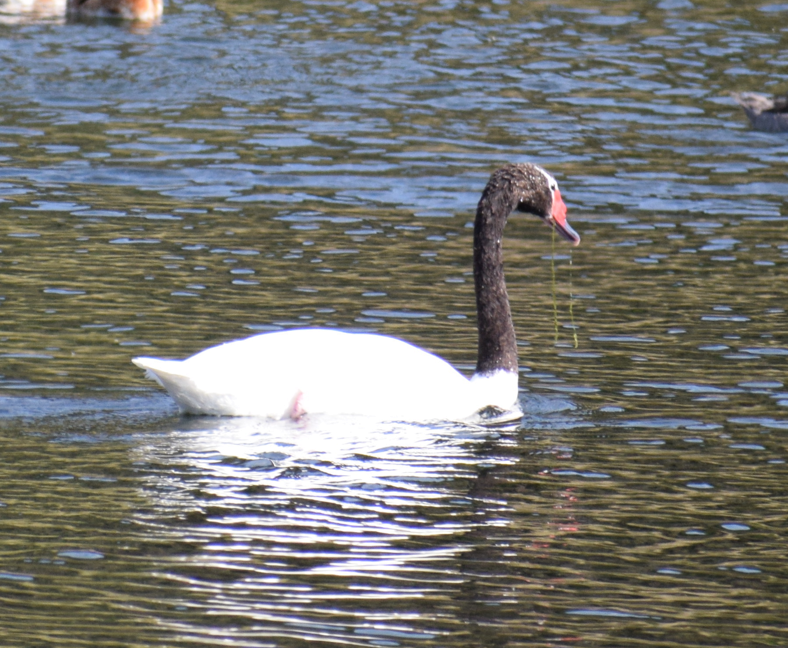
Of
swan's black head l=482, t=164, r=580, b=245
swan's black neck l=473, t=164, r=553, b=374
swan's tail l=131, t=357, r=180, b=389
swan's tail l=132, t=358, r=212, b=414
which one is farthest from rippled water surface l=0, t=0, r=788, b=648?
swan's black head l=482, t=164, r=580, b=245

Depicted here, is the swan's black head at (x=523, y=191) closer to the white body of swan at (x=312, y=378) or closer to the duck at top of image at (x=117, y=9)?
the white body of swan at (x=312, y=378)

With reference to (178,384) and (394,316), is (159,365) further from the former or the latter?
(394,316)

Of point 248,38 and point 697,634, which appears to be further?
point 248,38

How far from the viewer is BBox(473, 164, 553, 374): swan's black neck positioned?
959 cm

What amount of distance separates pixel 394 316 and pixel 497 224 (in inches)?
51.9

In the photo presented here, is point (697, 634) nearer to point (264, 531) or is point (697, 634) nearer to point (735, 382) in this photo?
point (264, 531)

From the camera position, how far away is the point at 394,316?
10.8 m

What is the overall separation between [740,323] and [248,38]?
11.2 meters

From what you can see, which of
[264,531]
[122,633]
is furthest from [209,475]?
[122,633]

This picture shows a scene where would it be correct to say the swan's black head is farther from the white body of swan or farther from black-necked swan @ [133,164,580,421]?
the white body of swan

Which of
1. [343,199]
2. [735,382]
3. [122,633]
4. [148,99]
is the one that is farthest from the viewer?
[148,99]

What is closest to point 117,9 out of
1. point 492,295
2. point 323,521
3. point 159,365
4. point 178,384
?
point 492,295

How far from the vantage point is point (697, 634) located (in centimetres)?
600

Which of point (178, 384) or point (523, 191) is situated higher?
point (523, 191)
